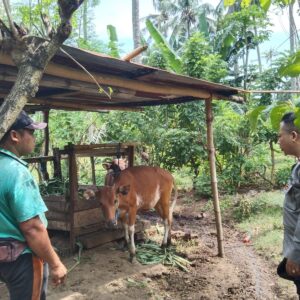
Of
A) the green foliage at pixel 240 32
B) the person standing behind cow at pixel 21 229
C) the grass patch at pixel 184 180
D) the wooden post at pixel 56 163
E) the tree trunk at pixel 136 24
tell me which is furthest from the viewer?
the tree trunk at pixel 136 24

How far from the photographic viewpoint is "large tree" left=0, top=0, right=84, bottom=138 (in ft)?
6.90

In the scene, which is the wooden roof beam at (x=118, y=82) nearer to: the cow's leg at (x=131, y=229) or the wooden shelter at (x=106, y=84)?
the wooden shelter at (x=106, y=84)

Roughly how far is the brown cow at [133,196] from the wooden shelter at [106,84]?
86 centimetres

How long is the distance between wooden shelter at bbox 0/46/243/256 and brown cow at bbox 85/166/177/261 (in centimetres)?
86

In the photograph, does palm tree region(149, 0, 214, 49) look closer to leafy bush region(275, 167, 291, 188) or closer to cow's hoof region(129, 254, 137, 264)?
leafy bush region(275, 167, 291, 188)

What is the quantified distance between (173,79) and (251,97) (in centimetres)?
859

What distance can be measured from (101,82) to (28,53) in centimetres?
199

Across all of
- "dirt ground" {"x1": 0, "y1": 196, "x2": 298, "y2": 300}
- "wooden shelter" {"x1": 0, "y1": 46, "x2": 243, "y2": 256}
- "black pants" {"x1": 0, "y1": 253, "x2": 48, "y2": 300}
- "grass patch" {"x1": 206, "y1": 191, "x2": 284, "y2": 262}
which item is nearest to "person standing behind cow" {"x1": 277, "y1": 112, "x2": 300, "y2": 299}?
"wooden shelter" {"x1": 0, "y1": 46, "x2": 243, "y2": 256}

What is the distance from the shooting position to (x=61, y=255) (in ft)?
18.8

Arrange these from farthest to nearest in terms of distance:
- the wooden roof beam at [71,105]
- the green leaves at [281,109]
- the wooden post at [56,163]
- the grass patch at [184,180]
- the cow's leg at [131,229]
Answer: the grass patch at [184,180] → the wooden post at [56,163] → the wooden roof beam at [71,105] → the cow's leg at [131,229] → the green leaves at [281,109]

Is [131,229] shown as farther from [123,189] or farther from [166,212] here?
[166,212]

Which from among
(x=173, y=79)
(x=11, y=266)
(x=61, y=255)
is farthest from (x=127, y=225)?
(x=11, y=266)

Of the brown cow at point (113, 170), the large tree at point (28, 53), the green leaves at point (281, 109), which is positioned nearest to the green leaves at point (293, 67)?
the green leaves at point (281, 109)

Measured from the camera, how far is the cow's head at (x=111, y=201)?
5.47 meters
